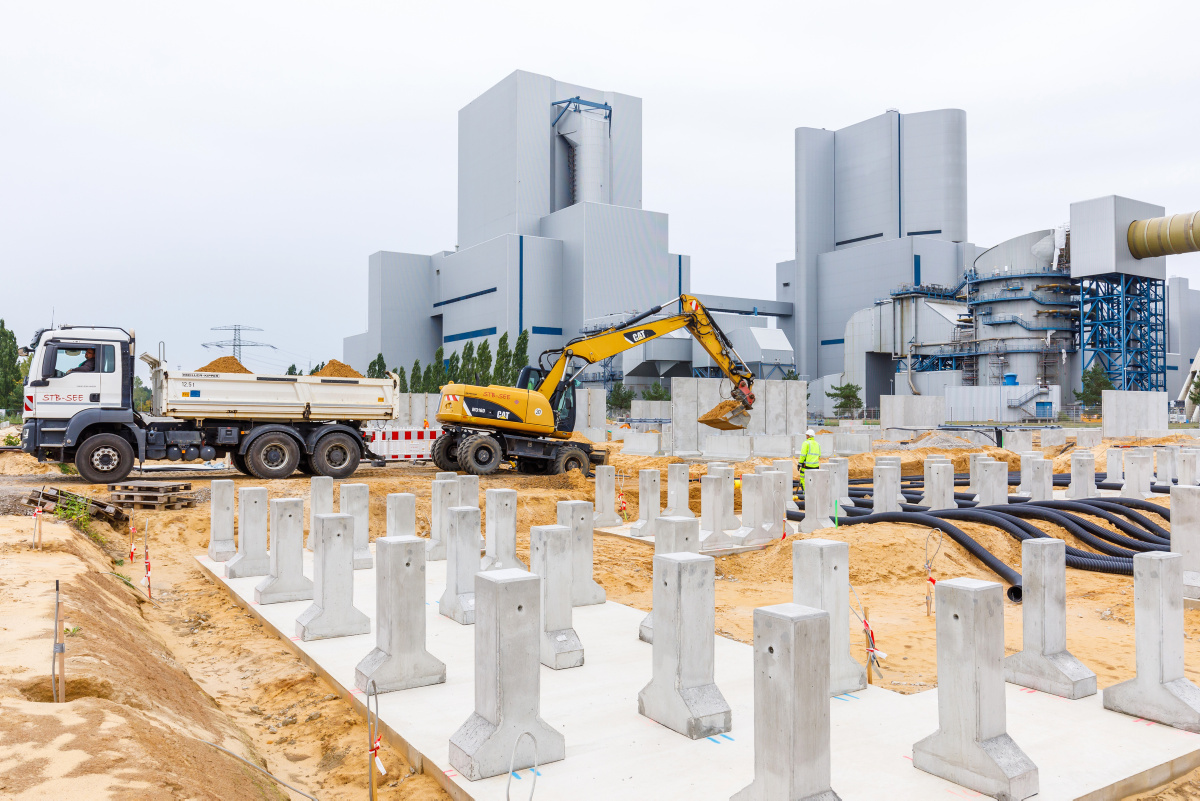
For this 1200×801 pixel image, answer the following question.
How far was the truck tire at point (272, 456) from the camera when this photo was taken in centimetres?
1697

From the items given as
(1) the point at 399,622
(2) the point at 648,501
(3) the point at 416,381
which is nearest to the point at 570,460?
(2) the point at 648,501

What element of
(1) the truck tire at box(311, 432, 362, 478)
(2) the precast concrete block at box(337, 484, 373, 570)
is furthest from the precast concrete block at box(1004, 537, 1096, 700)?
(1) the truck tire at box(311, 432, 362, 478)

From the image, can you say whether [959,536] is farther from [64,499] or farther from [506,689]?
[64,499]

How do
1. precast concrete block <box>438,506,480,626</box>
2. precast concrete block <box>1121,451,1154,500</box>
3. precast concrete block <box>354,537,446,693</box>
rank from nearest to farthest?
1. precast concrete block <box>354,537,446,693</box>
2. precast concrete block <box>438,506,480,626</box>
3. precast concrete block <box>1121,451,1154,500</box>

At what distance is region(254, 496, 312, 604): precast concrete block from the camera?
8.23m

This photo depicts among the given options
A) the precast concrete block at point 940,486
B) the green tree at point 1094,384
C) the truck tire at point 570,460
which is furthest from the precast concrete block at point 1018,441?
the green tree at point 1094,384

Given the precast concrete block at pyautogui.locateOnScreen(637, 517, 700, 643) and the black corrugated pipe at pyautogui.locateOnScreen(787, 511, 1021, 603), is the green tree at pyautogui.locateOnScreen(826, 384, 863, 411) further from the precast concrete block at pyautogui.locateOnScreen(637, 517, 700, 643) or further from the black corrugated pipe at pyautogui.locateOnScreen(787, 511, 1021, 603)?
the precast concrete block at pyautogui.locateOnScreen(637, 517, 700, 643)

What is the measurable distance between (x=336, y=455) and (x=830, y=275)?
2396 inches

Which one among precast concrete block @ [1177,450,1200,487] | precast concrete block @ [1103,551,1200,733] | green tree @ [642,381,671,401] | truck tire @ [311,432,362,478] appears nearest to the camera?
precast concrete block @ [1103,551,1200,733]

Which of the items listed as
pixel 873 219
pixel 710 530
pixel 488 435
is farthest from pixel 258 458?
pixel 873 219

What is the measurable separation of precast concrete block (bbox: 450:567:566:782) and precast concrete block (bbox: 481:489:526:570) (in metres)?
3.83

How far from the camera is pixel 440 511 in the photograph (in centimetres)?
1044

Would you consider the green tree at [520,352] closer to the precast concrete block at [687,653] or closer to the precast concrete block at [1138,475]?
the precast concrete block at [1138,475]

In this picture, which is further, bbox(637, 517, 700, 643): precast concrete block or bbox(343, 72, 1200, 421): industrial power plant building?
bbox(343, 72, 1200, 421): industrial power plant building
